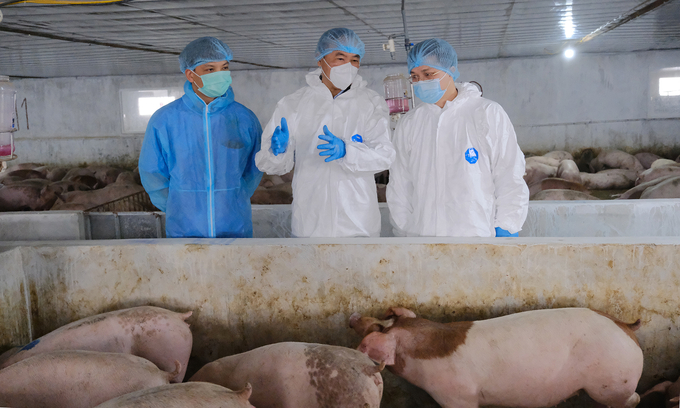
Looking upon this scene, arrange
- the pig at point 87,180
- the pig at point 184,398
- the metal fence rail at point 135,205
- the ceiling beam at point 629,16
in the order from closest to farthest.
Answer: the pig at point 184,398 < the ceiling beam at point 629,16 < the metal fence rail at point 135,205 < the pig at point 87,180

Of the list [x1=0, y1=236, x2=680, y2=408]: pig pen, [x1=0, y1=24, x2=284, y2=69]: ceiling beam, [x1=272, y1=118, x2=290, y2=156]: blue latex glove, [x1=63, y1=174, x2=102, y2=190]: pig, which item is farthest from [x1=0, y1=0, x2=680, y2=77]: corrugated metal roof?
[x1=0, y1=236, x2=680, y2=408]: pig pen

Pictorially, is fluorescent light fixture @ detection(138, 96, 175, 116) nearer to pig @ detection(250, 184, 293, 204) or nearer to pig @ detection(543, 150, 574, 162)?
pig @ detection(250, 184, 293, 204)

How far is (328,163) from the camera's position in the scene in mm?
2898

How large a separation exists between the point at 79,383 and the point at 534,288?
6.85 feet

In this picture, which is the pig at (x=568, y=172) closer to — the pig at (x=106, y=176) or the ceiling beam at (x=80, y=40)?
the ceiling beam at (x=80, y=40)

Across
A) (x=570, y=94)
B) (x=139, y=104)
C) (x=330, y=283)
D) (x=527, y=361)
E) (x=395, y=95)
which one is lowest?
(x=527, y=361)

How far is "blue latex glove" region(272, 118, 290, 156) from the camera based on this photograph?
2820 mm

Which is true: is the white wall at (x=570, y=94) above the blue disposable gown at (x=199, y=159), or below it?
above

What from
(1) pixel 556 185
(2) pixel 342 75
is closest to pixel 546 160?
(1) pixel 556 185

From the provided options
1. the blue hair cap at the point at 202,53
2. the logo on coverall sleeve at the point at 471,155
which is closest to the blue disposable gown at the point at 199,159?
A: the blue hair cap at the point at 202,53

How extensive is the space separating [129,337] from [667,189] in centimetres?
585

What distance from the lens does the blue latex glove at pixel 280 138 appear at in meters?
2.82

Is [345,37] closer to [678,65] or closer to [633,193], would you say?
[633,193]

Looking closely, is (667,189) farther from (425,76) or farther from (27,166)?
(27,166)
